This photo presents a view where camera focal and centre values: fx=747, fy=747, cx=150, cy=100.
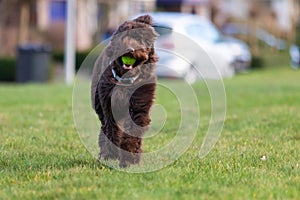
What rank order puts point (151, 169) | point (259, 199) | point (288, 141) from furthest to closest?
point (288, 141) < point (151, 169) < point (259, 199)

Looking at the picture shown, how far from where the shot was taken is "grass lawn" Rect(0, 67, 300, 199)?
553 cm

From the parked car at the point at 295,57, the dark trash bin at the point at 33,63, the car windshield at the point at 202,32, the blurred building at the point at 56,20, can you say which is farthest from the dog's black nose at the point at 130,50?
the parked car at the point at 295,57

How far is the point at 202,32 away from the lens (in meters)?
22.2

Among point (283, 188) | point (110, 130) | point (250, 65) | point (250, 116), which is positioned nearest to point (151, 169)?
point (110, 130)

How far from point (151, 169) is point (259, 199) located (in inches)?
54.0

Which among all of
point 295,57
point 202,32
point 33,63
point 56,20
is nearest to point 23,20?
point 56,20

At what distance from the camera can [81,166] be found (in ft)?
21.9

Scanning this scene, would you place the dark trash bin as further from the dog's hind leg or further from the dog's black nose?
the dog's black nose

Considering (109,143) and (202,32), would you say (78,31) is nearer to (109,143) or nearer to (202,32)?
(202,32)

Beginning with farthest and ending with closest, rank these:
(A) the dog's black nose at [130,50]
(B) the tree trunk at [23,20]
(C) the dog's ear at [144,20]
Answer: (B) the tree trunk at [23,20], (C) the dog's ear at [144,20], (A) the dog's black nose at [130,50]

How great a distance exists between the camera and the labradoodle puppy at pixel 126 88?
20.1 ft

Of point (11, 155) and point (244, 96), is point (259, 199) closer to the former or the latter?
point (11, 155)

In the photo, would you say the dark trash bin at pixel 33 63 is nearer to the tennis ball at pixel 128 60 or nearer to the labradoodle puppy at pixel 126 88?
the labradoodle puppy at pixel 126 88

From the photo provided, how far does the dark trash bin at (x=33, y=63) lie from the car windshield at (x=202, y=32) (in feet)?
14.1
